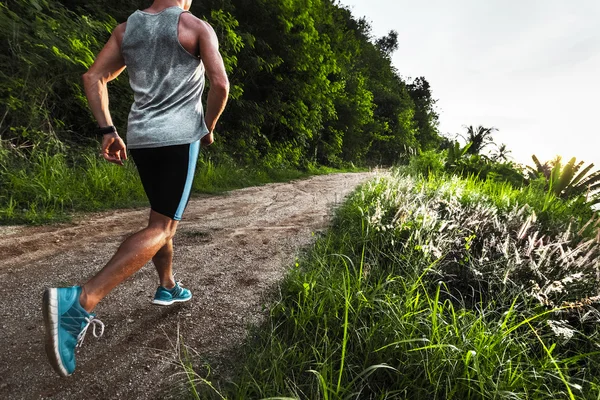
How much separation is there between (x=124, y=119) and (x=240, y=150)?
3919 mm

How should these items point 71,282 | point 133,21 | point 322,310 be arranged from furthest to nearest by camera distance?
1. point 71,282
2. point 322,310
3. point 133,21

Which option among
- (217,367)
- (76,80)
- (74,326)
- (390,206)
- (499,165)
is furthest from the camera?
(499,165)

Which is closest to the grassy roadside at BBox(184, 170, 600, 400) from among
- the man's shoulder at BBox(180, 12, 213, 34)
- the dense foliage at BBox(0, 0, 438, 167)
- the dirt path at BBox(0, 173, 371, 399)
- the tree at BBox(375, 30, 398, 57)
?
the dirt path at BBox(0, 173, 371, 399)

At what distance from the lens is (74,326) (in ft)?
4.56

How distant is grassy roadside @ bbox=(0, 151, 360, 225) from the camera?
3955 millimetres

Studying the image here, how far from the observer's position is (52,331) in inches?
52.0

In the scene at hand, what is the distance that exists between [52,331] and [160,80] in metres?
1.28

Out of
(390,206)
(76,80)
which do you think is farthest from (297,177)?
(390,206)

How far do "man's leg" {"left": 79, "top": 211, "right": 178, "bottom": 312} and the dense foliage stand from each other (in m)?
4.17

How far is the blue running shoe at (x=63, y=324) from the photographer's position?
1.32 meters

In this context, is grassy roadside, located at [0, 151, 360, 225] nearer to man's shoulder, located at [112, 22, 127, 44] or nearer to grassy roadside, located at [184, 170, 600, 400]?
man's shoulder, located at [112, 22, 127, 44]

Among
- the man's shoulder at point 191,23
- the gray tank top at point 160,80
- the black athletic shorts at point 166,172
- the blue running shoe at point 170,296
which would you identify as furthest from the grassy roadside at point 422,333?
the man's shoulder at point 191,23

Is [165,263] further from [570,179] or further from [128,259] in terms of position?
Answer: [570,179]

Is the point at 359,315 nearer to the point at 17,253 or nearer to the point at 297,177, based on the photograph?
the point at 17,253
